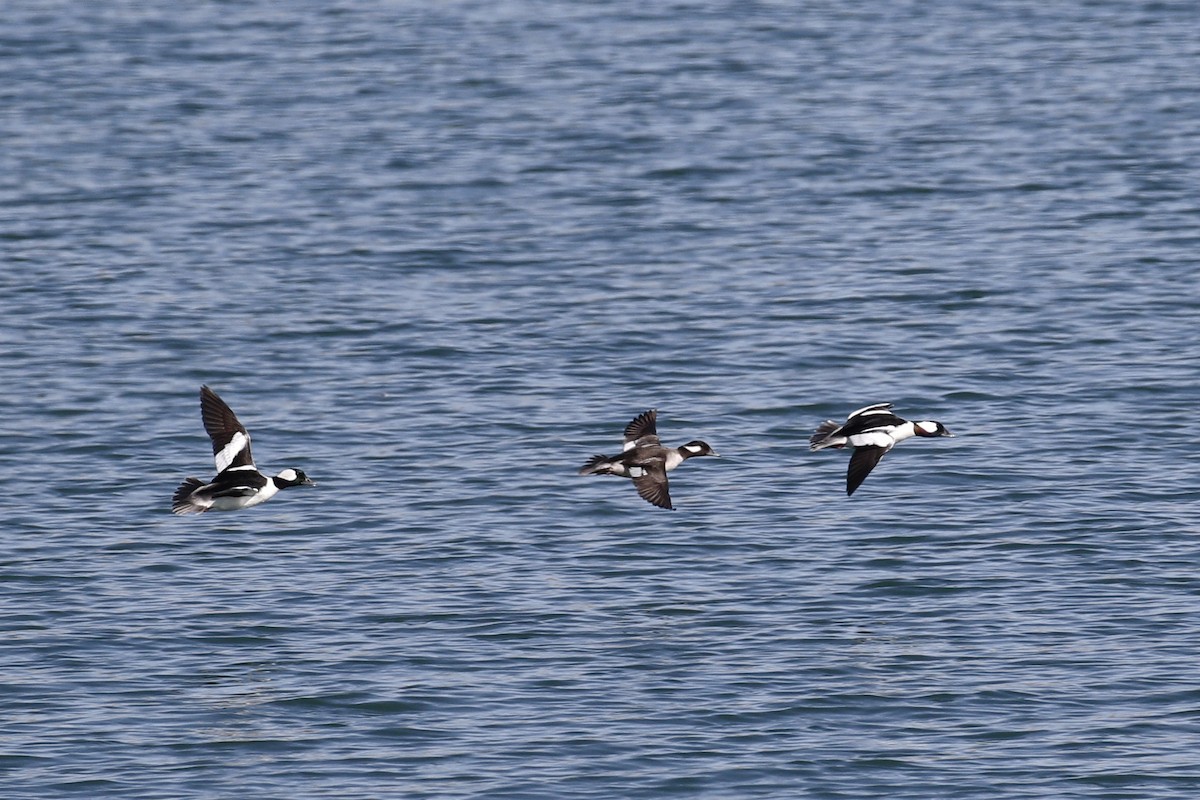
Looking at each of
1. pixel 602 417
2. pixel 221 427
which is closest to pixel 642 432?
pixel 221 427

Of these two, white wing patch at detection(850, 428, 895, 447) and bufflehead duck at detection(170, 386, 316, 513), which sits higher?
bufflehead duck at detection(170, 386, 316, 513)

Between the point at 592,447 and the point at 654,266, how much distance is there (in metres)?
9.60

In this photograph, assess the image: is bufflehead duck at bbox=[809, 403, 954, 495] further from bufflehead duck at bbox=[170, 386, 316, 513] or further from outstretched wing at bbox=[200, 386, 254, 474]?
outstretched wing at bbox=[200, 386, 254, 474]

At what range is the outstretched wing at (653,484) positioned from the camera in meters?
19.9

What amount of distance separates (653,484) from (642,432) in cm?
168

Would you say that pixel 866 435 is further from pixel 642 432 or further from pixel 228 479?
pixel 228 479

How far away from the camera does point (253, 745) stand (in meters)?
17.8

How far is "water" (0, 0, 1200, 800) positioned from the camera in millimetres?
17969

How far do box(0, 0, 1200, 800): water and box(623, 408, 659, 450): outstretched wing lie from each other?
1227mm

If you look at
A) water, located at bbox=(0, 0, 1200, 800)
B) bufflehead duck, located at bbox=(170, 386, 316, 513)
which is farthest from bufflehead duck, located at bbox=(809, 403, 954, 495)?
bufflehead duck, located at bbox=(170, 386, 316, 513)

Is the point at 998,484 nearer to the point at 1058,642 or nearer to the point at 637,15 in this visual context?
the point at 1058,642

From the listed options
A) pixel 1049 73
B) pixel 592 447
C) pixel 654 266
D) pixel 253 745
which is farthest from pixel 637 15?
pixel 253 745

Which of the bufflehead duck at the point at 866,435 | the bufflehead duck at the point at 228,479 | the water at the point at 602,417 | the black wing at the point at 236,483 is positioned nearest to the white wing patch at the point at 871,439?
the bufflehead duck at the point at 866,435

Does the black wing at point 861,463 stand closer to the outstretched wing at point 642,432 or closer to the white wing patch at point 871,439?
the white wing patch at point 871,439
